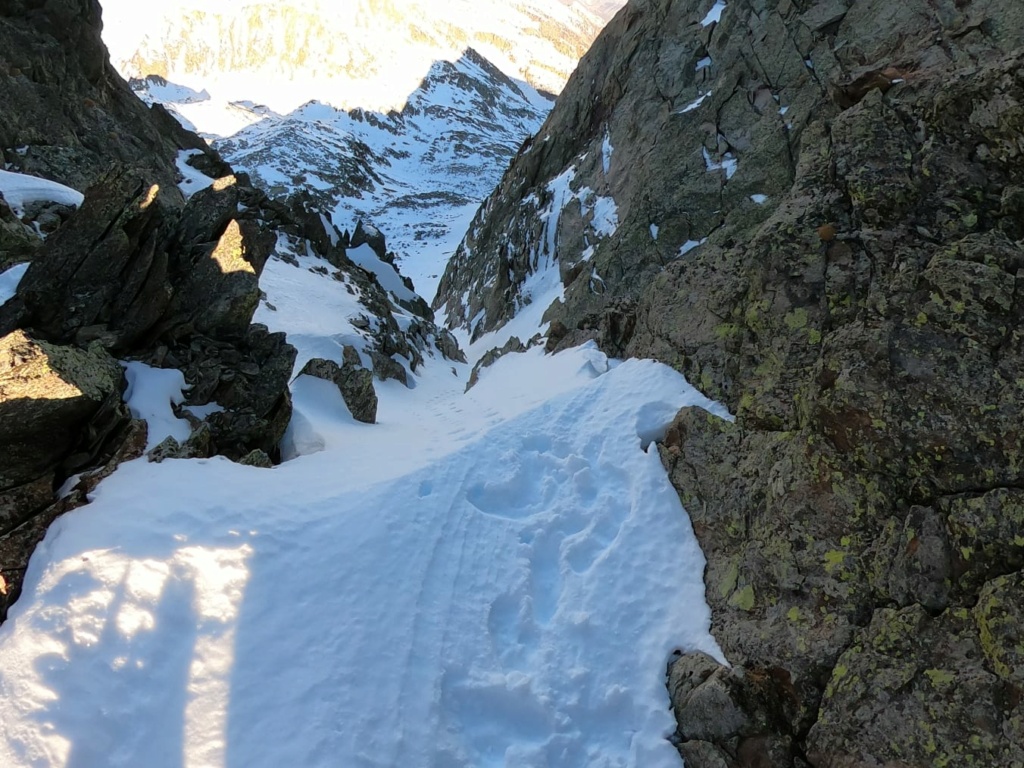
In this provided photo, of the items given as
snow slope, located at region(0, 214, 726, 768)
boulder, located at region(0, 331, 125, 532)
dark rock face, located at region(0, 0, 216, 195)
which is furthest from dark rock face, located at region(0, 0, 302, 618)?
dark rock face, located at region(0, 0, 216, 195)

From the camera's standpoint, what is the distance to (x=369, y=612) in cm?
739

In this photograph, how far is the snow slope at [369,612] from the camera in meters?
5.98

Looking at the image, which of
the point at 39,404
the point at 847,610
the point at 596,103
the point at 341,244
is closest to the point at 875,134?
the point at 847,610

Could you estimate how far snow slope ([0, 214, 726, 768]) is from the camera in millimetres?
5977

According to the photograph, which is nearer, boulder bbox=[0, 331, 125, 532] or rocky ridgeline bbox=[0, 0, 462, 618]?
boulder bbox=[0, 331, 125, 532]

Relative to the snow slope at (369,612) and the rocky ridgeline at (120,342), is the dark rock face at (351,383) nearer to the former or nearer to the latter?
the rocky ridgeline at (120,342)

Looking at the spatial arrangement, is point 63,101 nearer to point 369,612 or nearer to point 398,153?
point 369,612

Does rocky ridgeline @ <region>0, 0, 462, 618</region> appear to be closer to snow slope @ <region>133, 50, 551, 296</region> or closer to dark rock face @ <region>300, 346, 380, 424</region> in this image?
dark rock face @ <region>300, 346, 380, 424</region>

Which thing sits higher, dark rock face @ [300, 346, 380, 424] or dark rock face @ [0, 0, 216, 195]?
dark rock face @ [300, 346, 380, 424]

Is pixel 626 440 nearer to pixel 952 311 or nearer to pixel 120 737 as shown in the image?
pixel 952 311

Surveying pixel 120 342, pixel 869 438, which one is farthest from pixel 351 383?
pixel 869 438

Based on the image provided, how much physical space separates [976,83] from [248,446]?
14.2 m

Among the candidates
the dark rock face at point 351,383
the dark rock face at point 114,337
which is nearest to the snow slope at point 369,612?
the dark rock face at point 114,337

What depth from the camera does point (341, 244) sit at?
1714 inches
